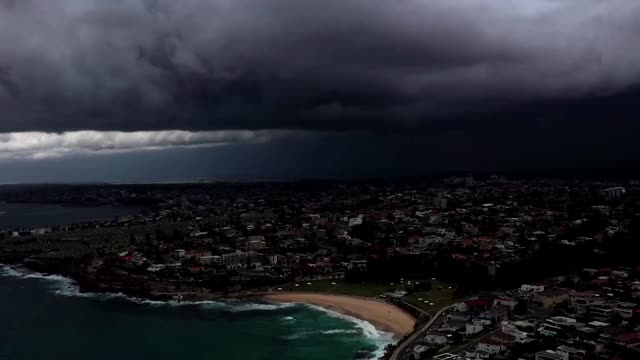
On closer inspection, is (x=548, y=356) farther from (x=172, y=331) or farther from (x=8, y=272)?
(x=8, y=272)

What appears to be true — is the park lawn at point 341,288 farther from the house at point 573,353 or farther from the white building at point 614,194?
the white building at point 614,194

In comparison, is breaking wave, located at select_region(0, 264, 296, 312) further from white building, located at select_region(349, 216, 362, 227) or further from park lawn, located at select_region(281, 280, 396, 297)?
white building, located at select_region(349, 216, 362, 227)

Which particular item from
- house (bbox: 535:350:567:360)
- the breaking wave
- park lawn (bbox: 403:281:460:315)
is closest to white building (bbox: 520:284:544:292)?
park lawn (bbox: 403:281:460:315)

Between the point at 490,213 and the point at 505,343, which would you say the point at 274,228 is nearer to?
the point at 490,213

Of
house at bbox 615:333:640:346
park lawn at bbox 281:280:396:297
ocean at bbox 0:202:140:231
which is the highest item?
ocean at bbox 0:202:140:231

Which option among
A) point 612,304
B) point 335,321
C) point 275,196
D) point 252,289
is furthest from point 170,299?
point 275,196

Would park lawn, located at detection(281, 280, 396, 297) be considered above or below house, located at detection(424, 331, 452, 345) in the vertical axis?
below

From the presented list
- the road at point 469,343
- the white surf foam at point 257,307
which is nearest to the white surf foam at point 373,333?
the white surf foam at point 257,307
